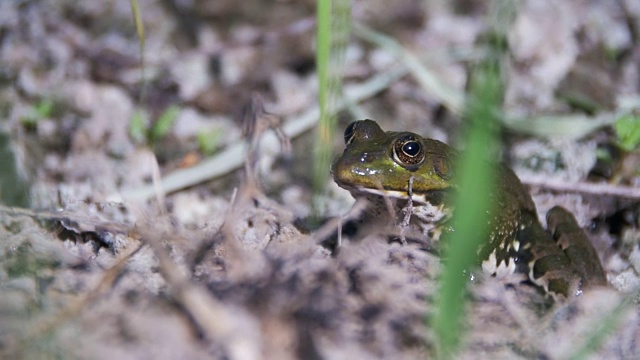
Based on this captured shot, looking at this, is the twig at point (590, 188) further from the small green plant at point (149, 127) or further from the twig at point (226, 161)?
the small green plant at point (149, 127)

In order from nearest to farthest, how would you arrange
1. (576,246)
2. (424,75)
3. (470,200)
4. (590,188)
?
1. (470,200)
2. (576,246)
3. (590,188)
4. (424,75)

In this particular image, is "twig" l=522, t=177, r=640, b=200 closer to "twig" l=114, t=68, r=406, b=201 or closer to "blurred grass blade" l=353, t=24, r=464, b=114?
"blurred grass blade" l=353, t=24, r=464, b=114

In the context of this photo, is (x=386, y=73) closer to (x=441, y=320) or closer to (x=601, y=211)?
(x=601, y=211)

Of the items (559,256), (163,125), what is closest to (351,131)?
(559,256)

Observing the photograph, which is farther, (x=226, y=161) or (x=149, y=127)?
(x=149, y=127)

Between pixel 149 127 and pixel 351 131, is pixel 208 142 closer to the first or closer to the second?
pixel 149 127

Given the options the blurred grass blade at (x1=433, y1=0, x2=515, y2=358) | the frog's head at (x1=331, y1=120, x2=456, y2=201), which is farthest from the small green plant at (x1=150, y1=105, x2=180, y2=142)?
the blurred grass blade at (x1=433, y1=0, x2=515, y2=358)

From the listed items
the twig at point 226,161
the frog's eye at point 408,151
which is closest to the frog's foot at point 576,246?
the frog's eye at point 408,151

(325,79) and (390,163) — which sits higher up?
(325,79)
